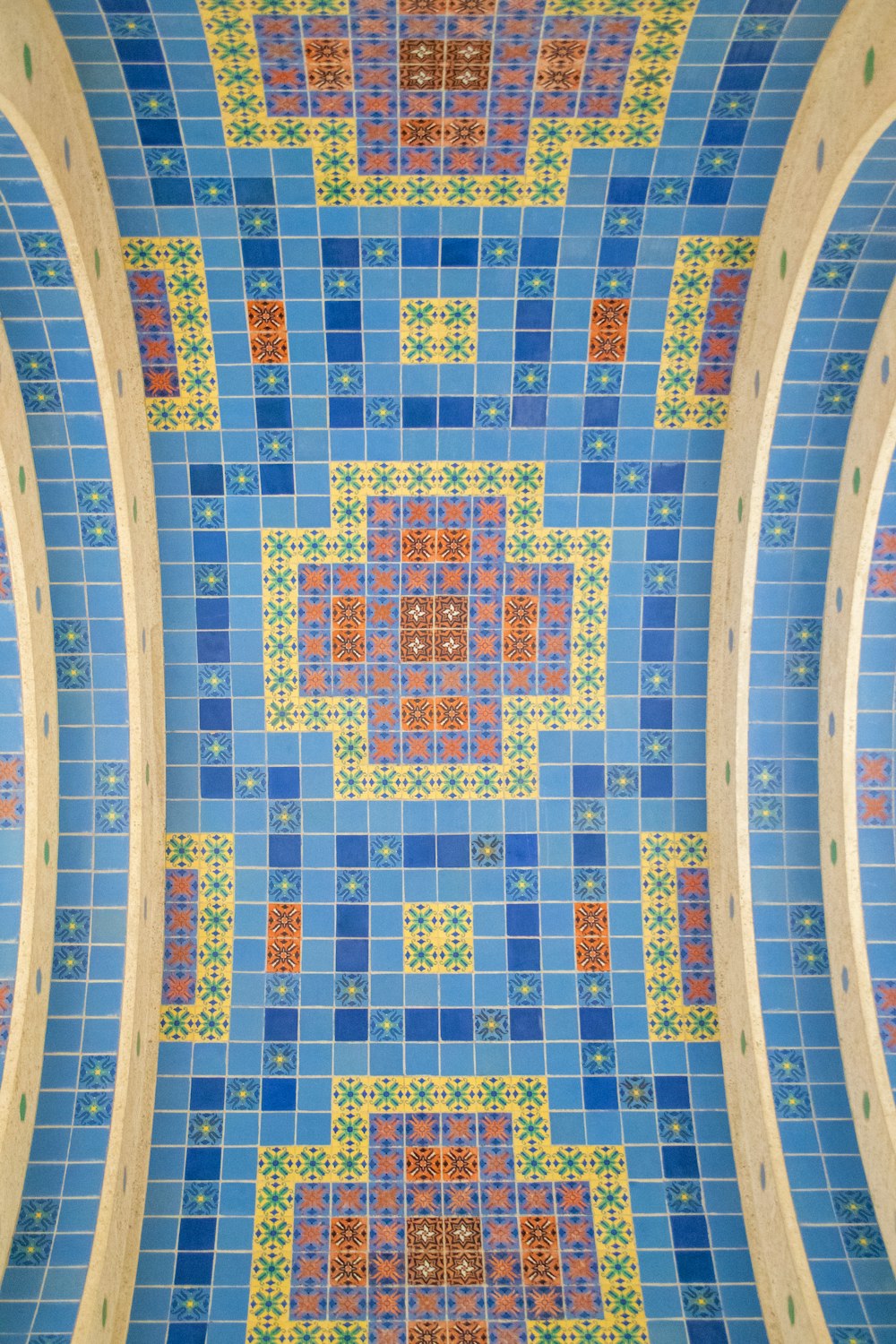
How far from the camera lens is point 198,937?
344 inches

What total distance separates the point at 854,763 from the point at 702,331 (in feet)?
10.0

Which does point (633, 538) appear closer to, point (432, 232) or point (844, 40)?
point (432, 232)

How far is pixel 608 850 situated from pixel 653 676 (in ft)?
4.21

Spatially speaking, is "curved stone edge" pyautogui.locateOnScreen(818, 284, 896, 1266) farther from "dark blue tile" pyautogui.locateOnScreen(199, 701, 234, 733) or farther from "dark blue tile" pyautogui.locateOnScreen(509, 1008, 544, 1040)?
"dark blue tile" pyautogui.locateOnScreen(199, 701, 234, 733)

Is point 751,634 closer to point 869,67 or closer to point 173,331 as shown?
point 869,67

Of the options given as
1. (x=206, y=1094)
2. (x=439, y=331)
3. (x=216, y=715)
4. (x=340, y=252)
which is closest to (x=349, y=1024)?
(x=206, y=1094)

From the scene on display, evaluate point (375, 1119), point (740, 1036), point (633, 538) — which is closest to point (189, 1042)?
point (375, 1119)

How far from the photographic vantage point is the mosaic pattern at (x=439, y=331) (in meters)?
8.35

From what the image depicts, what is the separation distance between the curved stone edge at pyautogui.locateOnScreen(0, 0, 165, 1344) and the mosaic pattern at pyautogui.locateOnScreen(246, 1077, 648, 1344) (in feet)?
3.11

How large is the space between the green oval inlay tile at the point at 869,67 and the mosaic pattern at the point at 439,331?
2788 mm

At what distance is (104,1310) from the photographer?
7762mm

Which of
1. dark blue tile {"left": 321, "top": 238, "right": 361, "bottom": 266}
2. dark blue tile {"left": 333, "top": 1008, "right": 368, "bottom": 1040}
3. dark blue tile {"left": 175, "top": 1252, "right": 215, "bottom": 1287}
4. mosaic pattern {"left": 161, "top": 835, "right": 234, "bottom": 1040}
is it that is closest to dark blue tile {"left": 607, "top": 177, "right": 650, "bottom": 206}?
dark blue tile {"left": 321, "top": 238, "right": 361, "bottom": 266}

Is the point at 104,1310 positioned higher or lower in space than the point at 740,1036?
lower

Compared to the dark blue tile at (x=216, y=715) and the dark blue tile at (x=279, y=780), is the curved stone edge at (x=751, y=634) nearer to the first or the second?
the dark blue tile at (x=279, y=780)
